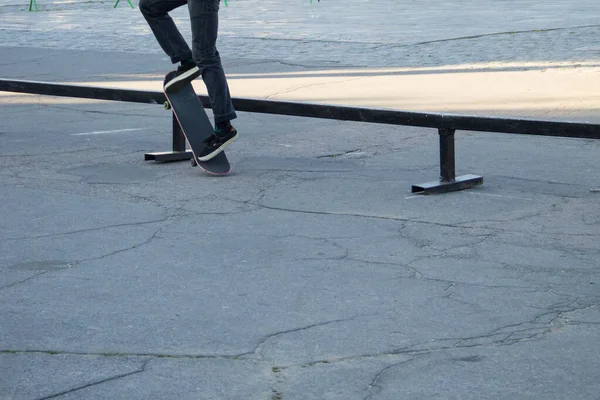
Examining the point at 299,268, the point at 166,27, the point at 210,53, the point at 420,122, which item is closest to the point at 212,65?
the point at 210,53

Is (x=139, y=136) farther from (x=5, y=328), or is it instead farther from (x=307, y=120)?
(x=5, y=328)

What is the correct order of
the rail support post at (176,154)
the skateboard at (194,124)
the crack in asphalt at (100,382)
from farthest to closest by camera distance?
the rail support post at (176,154) < the skateboard at (194,124) < the crack in asphalt at (100,382)

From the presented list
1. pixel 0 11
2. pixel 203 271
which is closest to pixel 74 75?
pixel 203 271

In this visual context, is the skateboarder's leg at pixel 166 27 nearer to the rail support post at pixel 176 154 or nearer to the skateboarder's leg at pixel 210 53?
the skateboarder's leg at pixel 210 53

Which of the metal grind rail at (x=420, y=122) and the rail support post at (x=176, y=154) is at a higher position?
the metal grind rail at (x=420, y=122)

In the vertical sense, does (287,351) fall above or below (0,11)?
above

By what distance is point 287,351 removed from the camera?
3803 mm

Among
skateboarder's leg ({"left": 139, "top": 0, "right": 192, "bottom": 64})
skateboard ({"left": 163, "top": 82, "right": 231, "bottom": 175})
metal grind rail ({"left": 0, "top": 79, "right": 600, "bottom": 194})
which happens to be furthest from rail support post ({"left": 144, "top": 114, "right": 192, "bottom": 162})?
skateboarder's leg ({"left": 139, "top": 0, "right": 192, "bottom": 64})

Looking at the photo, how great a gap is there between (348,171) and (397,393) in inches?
151

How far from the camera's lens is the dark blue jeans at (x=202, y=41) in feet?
22.0

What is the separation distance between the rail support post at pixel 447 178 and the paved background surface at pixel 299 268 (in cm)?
11

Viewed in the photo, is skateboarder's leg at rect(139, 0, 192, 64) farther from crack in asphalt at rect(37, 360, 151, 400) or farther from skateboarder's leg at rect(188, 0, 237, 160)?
crack in asphalt at rect(37, 360, 151, 400)

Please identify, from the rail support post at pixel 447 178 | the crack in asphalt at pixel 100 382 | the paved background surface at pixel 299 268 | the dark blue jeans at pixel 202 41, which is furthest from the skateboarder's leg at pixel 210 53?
the crack in asphalt at pixel 100 382

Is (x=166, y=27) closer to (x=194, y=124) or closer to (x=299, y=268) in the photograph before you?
(x=194, y=124)
